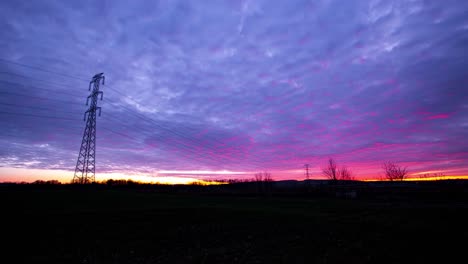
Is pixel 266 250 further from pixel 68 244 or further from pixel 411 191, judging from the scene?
pixel 411 191

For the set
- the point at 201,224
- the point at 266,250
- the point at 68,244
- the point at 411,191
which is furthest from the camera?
the point at 411,191

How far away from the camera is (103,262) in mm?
10492

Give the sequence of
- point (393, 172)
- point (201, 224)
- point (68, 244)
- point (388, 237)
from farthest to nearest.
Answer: point (393, 172)
point (201, 224)
point (68, 244)
point (388, 237)

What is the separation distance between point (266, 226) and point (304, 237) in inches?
181

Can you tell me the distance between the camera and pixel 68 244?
1313cm

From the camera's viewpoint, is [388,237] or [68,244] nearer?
[388,237]

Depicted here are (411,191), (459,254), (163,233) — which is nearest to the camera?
(459,254)

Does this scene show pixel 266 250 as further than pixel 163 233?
No

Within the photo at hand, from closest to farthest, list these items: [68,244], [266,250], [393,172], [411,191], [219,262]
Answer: [219,262] < [266,250] < [68,244] < [411,191] < [393,172]

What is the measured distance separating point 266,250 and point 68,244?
10054mm

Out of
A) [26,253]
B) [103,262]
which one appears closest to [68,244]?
[26,253]

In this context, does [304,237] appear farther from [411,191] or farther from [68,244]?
[411,191]

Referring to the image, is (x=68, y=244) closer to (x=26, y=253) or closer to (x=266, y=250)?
(x=26, y=253)

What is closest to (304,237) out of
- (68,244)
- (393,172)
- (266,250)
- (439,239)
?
(266,250)
